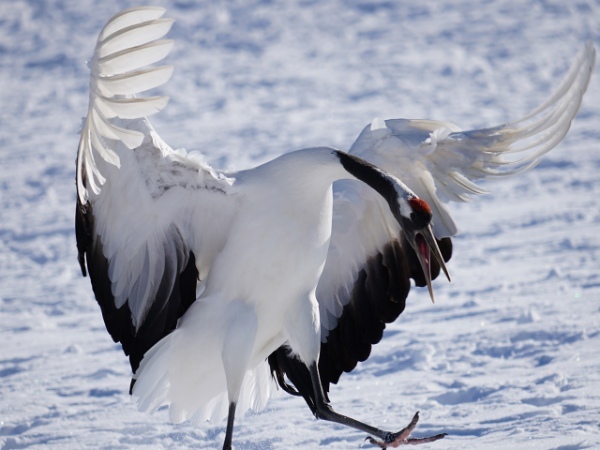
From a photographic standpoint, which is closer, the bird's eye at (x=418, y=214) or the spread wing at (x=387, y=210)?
the bird's eye at (x=418, y=214)

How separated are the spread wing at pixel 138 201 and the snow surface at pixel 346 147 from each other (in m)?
0.82

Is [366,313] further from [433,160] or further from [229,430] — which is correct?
[229,430]

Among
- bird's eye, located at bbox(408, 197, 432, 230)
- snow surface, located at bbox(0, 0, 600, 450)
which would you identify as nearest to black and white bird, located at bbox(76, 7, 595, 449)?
bird's eye, located at bbox(408, 197, 432, 230)

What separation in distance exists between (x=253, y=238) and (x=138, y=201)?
1.54 ft

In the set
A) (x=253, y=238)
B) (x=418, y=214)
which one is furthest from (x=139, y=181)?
(x=418, y=214)

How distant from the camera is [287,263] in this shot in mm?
4238

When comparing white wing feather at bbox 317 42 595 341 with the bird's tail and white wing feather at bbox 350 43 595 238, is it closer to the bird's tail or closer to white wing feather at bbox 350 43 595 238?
white wing feather at bbox 350 43 595 238

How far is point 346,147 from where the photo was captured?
9.53 meters

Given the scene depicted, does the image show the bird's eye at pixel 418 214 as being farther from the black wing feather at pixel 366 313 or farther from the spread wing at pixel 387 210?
the black wing feather at pixel 366 313

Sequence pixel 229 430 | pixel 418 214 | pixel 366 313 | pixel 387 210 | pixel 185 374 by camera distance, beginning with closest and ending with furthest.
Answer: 1. pixel 418 214
2. pixel 229 430
3. pixel 185 374
4. pixel 387 210
5. pixel 366 313

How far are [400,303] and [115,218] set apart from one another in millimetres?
1395

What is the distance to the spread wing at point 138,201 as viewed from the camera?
3500 mm

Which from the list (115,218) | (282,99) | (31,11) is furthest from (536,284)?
(31,11)

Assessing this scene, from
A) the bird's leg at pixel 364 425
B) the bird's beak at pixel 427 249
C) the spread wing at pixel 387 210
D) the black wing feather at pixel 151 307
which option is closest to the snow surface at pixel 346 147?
the bird's leg at pixel 364 425
